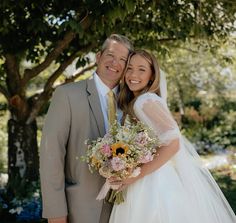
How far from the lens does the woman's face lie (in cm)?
327

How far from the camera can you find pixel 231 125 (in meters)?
13.7

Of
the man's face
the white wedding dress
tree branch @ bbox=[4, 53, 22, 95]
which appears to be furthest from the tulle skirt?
tree branch @ bbox=[4, 53, 22, 95]

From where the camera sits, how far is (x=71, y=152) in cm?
330

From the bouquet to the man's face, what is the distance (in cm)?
41

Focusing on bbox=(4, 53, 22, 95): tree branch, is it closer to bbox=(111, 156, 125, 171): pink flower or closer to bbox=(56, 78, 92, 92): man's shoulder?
bbox=(56, 78, 92, 92): man's shoulder

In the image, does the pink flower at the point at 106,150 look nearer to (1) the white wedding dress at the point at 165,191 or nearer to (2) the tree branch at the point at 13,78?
(1) the white wedding dress at the point at 165,191

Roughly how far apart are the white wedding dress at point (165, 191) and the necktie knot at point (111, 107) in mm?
162

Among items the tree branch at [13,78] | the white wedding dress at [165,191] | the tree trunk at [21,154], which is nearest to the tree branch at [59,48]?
the tree branch at [13,78]

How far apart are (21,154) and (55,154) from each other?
11.7 feet

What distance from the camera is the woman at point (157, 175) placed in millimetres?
3193

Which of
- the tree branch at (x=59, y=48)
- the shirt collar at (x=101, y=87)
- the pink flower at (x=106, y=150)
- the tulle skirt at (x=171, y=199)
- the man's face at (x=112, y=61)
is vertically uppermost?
the tree branch at (x=59, y=48)

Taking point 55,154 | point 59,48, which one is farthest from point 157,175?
point 59,48

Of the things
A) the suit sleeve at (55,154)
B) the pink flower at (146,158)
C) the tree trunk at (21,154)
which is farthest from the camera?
the tree trunk at (21,154)

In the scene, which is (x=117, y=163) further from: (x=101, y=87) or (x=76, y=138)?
(x=101, y=87)
